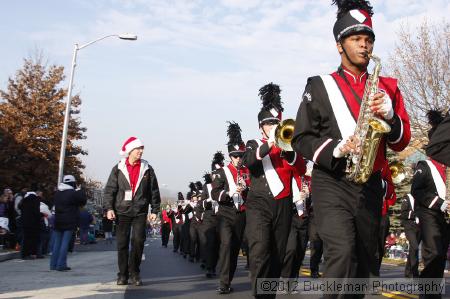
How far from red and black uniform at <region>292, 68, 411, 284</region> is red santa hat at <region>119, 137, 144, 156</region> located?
560cm


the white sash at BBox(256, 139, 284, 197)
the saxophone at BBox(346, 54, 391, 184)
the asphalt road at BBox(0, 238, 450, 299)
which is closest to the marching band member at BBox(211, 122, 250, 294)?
the asphalt road at BBox(0, 238, 450, 299)

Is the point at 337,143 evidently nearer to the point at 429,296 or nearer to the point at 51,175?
the point at 429,296

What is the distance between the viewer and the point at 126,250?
967cm

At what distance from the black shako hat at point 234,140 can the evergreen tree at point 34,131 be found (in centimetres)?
2429

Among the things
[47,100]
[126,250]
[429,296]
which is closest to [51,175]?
[47,100]

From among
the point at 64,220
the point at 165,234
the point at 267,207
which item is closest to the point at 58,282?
the point at 64,220

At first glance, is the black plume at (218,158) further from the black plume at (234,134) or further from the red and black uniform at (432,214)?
the red and black uniform at (432,214)

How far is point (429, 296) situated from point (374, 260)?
2.97 m

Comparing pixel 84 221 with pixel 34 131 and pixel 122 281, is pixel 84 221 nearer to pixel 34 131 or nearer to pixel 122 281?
pixel 34 131

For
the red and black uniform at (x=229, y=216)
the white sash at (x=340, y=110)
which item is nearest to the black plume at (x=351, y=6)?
the white sash at (x=340, y=110)

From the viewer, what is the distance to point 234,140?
10.7m

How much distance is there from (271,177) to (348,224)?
282cm

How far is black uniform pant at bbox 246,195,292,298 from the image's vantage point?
6.54 m

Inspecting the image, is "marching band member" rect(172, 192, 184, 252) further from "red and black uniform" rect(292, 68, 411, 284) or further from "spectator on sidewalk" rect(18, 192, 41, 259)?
"red and black uniform" rect(292, 68, 411, 284)
